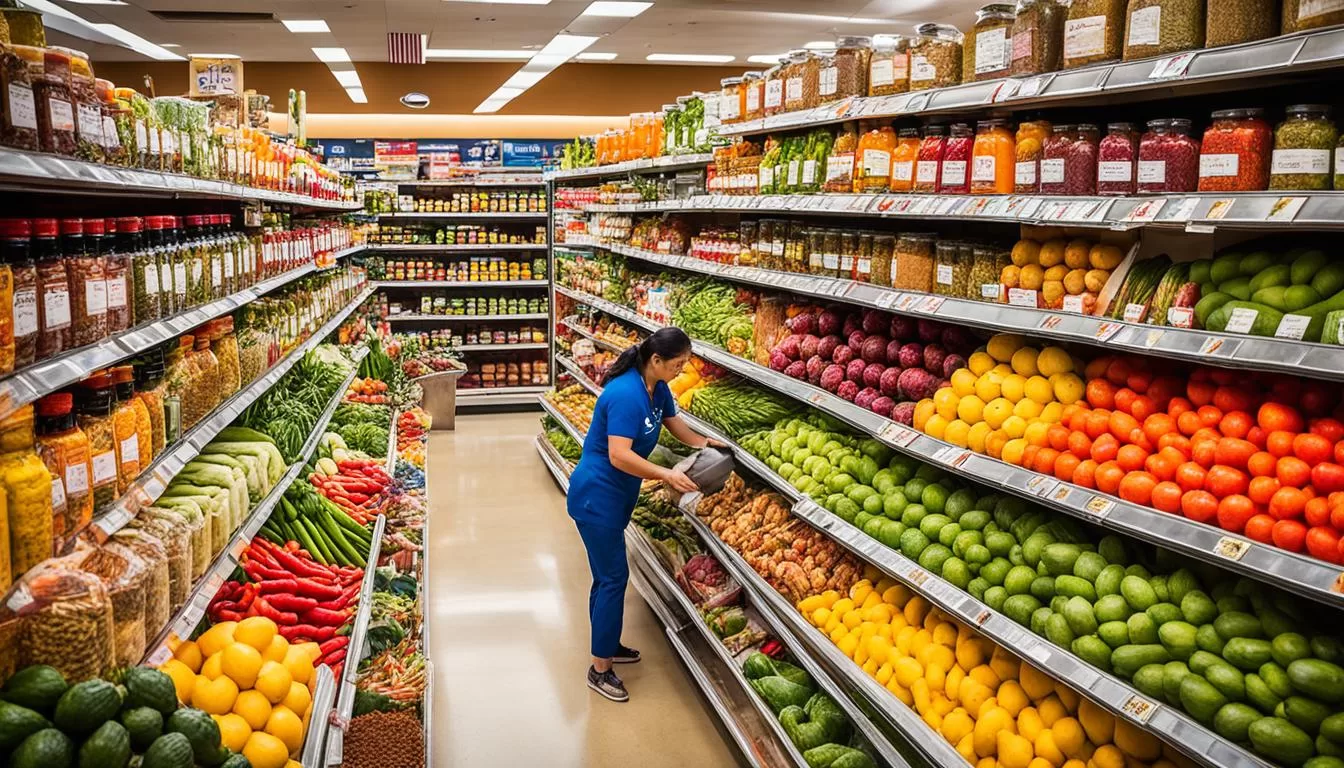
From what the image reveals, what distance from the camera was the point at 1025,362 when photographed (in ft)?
10.3

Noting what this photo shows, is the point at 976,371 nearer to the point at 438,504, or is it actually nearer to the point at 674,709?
the point at 674,709

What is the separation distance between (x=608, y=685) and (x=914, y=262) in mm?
2333

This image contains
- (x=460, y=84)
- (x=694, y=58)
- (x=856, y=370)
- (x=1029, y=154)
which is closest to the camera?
(x=1029, y=154)

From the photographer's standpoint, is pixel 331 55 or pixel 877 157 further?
pixel 331 55

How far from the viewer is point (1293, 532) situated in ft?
6.73

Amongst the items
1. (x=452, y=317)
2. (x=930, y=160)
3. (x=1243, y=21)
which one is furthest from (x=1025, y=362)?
(x=452, y=317)

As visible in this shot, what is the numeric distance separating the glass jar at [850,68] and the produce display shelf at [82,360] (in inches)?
93.6

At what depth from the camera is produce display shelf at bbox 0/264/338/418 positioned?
1781 mm

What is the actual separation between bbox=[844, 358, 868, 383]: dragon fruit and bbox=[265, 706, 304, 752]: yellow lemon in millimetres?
2297

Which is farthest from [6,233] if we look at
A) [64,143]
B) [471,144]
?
[471,144]

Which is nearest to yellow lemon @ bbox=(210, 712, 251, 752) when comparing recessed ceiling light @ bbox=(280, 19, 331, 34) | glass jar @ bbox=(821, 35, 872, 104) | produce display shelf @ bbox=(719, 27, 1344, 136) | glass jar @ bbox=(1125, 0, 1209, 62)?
produce display shelf @ bbox=(719, 27, 1344, 136)

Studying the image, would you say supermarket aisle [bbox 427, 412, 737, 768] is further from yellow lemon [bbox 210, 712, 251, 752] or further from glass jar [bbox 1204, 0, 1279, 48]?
glass jar [bbox 1204, 0, 1279, 48]

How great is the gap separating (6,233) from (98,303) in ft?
1.19

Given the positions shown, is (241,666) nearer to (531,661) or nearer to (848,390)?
(848,390)
